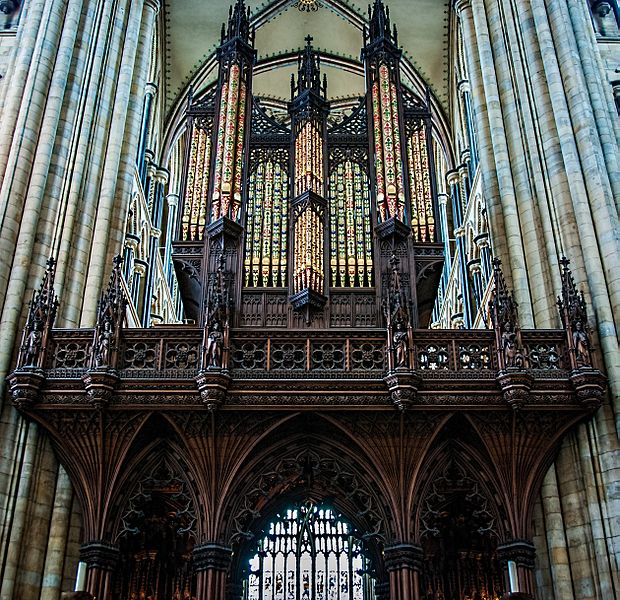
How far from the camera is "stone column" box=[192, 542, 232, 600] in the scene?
39.4 ft

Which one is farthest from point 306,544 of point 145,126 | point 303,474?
point 145,126

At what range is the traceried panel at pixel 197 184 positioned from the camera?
16.5 m

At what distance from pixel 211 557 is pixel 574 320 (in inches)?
266

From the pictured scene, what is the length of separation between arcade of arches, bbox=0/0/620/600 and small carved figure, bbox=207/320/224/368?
4cm

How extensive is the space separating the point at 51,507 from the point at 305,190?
8.00 metres

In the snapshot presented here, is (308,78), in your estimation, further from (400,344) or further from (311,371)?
(311,371)

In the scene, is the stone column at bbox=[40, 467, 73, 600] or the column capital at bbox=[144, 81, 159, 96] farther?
the column capital at bbox=[144, 81, 159, 96]

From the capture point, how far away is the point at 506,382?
12.3 m

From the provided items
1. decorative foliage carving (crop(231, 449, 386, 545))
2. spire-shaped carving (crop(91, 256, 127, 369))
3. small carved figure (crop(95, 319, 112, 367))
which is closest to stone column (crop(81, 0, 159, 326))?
spire-shaped carving (crop(91, 256, 127, 369))

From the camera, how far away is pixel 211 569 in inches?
476

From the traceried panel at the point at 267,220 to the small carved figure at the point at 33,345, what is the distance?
4.49 m

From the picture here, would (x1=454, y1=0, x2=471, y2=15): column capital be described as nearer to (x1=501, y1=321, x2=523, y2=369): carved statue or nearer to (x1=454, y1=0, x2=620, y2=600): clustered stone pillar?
(x1=454, y1=0, x2=620, y2=600): clustered stone pillar

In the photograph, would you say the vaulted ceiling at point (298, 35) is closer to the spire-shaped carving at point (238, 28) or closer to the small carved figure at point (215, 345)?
the spire-shaped carving at point (238, 28)

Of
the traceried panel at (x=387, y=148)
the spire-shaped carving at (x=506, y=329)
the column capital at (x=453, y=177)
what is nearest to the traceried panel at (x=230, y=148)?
the traceried panel at (x=387, y=148)
